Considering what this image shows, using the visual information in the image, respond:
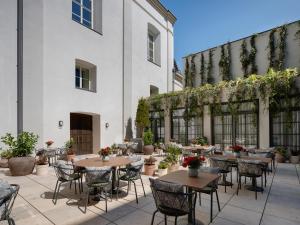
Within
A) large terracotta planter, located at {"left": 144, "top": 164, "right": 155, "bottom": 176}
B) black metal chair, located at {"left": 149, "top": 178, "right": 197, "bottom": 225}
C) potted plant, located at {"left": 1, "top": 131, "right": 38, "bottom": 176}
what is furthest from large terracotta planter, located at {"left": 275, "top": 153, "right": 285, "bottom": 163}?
potted plant, located at {"left": 1, "top": 131, "right": 38, "bottom": 176}

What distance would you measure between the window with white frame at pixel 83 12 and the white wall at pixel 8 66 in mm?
2878

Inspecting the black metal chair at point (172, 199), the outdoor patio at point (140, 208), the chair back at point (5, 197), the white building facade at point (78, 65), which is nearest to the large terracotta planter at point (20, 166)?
the outdoor patio at point (140, 208)

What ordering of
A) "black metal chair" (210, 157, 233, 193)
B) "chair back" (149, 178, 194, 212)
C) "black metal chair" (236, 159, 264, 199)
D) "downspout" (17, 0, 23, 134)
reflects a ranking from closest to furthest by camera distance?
"chair back" (149, 178, 194, 212) → "black metal chair" (236, 159, 264, 199) → "black metal chair" (210, 157, 233, 193) → "downspout" (17, 0, 23, 134)

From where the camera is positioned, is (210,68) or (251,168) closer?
(251,168)

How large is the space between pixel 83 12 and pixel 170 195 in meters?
11.3

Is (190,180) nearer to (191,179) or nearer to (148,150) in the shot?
(191,179)

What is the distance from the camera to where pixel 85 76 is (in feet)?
37.6

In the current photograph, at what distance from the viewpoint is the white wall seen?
8.23 metres

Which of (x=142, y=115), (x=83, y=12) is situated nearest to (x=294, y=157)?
(x=142, y=115)

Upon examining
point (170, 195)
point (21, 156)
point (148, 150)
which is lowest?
point (148, 150)

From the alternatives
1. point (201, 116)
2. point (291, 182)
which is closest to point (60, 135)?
point (201, 116)

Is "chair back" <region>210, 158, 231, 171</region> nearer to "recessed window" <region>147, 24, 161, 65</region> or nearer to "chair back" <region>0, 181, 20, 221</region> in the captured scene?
"chair back" <region>0, 181, 20, 221</region>

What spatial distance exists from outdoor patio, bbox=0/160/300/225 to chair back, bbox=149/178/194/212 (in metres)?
0.86

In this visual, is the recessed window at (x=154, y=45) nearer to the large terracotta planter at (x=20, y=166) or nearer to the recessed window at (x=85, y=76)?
the recessed window at (x=85, y=76)
